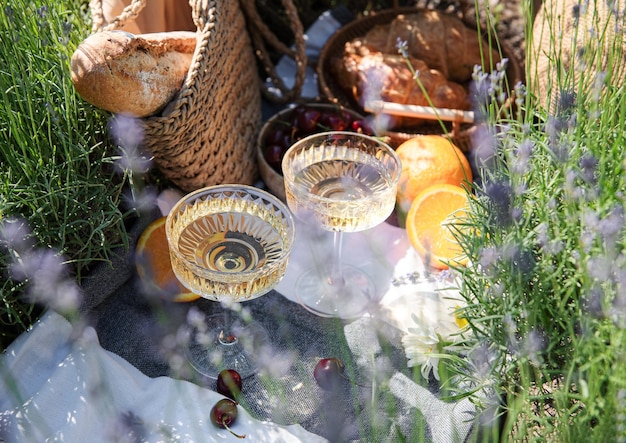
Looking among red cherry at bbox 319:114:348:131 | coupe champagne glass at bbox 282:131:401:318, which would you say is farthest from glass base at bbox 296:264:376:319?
red cherry at bbox 319:114:348:131

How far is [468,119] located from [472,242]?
52 centimetres

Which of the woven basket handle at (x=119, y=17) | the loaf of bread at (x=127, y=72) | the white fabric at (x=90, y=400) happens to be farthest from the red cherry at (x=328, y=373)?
the woven basket handle at (x=119, y=17)

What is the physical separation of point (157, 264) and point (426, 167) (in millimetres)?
547

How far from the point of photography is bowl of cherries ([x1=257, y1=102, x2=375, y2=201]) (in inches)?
56.8

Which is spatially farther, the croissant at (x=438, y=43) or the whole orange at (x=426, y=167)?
the croissant at (x=438, y=43)

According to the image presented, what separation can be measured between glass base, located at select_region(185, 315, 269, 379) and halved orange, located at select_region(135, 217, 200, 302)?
0.08 metres

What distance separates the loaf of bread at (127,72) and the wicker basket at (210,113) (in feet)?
0.09

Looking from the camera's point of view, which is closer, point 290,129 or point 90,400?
point 90,400

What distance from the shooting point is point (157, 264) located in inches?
50.5

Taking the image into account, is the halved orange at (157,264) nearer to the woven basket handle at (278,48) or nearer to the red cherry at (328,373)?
the red cherry at (328,373)

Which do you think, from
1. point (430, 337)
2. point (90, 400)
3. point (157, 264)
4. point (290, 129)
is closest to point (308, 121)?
point (290, 129)

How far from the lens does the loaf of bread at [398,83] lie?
1.54 metres

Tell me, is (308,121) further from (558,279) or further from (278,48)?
(558,279)

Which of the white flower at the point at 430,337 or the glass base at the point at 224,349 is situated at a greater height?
the white flower at the point at 430,337
